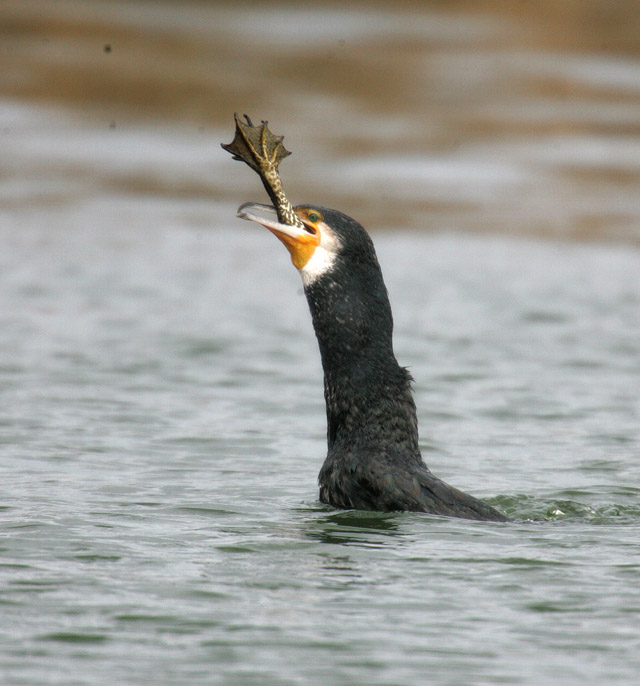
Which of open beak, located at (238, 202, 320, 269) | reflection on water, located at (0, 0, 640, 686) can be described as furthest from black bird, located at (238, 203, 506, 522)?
reflection on water, located at (0, 0, 640, 686)

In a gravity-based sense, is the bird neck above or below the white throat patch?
below

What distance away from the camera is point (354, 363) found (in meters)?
6.90

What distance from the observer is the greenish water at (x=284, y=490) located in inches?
190

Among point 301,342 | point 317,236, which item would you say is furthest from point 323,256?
point 301,342

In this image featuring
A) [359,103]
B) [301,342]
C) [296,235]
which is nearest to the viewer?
[296,235]

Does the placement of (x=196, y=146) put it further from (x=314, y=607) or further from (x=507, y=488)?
(x=314, y=607)

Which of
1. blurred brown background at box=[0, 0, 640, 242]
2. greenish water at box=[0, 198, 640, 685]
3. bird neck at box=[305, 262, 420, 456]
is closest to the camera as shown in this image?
greenish water at box=[0, 198, 640, 685]

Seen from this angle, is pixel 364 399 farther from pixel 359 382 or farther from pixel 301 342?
pixel 301 342

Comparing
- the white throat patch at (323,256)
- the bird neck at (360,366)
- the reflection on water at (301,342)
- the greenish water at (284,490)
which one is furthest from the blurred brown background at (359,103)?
the white throat patch at (323,256)

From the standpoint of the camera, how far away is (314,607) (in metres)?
5.25

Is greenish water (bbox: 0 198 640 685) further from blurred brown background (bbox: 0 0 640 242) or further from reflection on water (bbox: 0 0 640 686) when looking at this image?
blurred brown background (bbox: 0 0 640 242)

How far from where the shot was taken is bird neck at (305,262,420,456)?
6809 mm

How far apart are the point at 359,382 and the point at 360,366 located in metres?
0.08

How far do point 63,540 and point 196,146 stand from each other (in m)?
17.0
